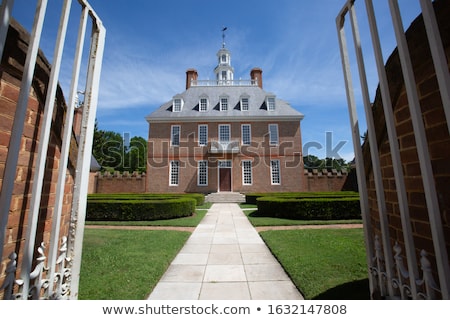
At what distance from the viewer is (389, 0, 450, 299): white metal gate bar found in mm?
1065

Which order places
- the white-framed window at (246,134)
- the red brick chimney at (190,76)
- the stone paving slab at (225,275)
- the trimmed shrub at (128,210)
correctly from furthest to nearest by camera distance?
1. the red brick chimney at (190,76)
2. the white-framed window at (246,134)
3. the trimmed shrub at (128,210)
4. the stone paving slab at (225,275)

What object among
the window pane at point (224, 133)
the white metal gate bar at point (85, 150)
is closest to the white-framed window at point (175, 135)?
the window pane at point (224, 133)

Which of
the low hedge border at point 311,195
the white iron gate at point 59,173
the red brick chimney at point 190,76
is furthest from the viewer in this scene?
the red brick chimney at point 190,76

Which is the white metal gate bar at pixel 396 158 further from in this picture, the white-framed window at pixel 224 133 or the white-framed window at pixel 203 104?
the white-framed window at pixel 203 104

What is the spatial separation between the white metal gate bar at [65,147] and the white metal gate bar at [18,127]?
200 millimetres

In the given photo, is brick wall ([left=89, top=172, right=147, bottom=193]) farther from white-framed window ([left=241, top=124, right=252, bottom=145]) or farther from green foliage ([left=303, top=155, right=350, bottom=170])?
green foliage ([left=303, top=155, right=350, bottom=170])

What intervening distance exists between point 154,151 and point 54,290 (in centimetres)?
2341

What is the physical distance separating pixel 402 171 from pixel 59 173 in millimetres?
2310

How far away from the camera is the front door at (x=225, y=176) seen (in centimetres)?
2312

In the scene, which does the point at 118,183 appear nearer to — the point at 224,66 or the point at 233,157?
the point at 233,157

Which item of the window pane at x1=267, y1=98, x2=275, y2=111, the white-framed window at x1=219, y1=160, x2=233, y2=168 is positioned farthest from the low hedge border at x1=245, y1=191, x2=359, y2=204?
the window pane at x1=267, y1=98, x2=275, y2=111

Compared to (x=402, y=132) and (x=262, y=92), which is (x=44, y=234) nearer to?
(x=402, y=132)
